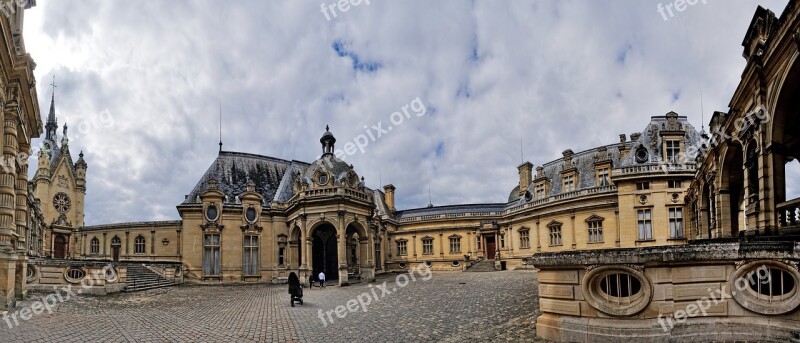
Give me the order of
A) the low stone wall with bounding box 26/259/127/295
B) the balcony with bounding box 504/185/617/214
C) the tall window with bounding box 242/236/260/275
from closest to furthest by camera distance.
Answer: the low stone wall with bounding box 26/259/127/295, the balcony with bounding box 504/185/617/214, the tall window with bounding box 242/236/260/275

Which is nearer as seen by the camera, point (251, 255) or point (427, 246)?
point (251, 255)

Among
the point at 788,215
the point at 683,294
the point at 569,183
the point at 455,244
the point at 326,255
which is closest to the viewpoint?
the point at 683,294

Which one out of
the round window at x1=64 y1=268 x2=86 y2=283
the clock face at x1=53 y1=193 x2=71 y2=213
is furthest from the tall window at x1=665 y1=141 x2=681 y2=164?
the clock face at x1=53 y1=193 x2=71 y2=213

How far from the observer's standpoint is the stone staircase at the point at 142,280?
87.2 feet

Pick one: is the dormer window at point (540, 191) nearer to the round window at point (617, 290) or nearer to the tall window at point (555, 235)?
the tall window at point (555, 235)

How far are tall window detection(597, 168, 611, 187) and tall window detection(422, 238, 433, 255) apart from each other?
65.7 ft

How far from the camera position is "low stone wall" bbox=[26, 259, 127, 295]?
72.4ft

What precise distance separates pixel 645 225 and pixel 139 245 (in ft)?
132

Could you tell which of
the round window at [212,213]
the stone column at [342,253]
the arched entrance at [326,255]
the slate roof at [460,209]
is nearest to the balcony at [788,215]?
the stone column at [342,253]

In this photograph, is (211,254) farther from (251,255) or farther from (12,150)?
(12,150)

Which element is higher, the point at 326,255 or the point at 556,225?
the point at 556,225

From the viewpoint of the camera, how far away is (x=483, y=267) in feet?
146

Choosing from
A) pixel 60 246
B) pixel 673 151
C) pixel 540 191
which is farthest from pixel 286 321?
pixel 60 246

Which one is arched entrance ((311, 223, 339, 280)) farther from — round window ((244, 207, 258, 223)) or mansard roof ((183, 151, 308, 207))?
round window ((244, 207, 258, 223))
